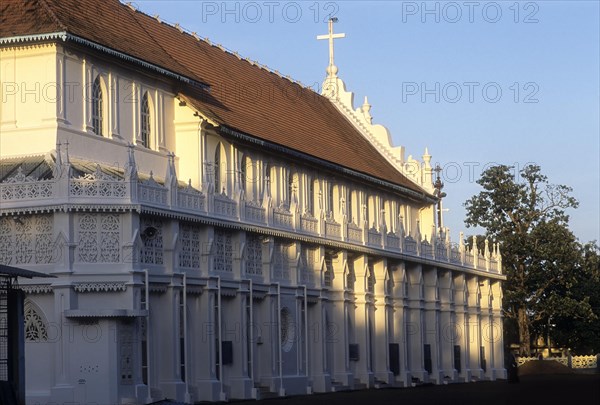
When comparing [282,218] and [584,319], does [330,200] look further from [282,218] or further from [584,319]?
[584,319]

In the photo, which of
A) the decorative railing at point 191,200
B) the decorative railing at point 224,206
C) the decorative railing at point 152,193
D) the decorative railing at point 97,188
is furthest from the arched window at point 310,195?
the decorative railing at point 97,188

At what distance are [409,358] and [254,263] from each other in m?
16.2

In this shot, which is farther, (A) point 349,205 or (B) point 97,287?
(A) point 349,205

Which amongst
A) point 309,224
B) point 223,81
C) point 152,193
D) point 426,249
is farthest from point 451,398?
point 426,249

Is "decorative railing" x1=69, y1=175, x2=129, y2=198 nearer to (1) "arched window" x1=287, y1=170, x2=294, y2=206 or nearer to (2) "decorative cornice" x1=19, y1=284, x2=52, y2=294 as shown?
(2) "decorative cornice" x1=19, y1=284, x2=52, y2=294

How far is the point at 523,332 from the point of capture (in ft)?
302

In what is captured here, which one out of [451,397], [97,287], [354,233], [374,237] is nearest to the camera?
[97,287]

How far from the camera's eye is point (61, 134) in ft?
127

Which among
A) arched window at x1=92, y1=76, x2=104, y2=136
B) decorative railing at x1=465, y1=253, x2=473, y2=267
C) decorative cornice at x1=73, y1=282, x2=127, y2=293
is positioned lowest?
decorative cornice at x1=73, y1=282, x2=127, y2=293

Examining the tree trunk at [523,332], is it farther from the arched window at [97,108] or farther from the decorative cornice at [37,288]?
the decorative cornice at [37,288]

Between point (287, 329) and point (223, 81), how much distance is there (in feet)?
35.4

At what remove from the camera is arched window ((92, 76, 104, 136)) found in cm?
4072

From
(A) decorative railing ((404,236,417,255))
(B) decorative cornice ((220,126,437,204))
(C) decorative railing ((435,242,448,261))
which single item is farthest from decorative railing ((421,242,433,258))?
(B) decorative cornice ((220,126,437,204))

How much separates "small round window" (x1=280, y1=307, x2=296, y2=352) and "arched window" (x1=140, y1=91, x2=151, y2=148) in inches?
307
